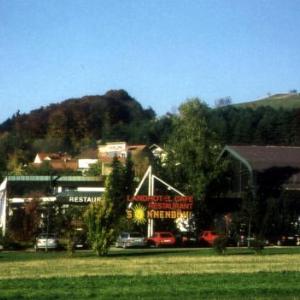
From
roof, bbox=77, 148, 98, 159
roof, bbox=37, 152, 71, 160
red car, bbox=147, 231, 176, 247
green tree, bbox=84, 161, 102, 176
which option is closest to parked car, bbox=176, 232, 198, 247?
red car, bbox=147, 231, 176, 247

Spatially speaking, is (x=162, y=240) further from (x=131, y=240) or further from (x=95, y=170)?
(x=95, y=170)

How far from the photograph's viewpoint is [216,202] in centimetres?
7844

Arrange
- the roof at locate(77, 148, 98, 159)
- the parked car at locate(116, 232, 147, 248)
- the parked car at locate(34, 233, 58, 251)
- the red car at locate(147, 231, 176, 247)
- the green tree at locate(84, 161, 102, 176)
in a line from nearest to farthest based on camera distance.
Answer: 1. the parked car at locate(34, 233, 58, 251)
2. the parked car at locate(116, 232, 147, 248)
3. the red car at locate(147, 231, 176, 247)
4. the green tree at locate(84, 161, 102, 176)
5. the roof at locate(77, 148, 98, 159)

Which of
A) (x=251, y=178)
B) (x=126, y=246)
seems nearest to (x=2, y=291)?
(x=126, y=246)

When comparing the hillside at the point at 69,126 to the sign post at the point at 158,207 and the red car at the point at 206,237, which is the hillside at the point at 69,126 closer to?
the sign post at the point at 158,207

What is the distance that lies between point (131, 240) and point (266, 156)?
23404 mm

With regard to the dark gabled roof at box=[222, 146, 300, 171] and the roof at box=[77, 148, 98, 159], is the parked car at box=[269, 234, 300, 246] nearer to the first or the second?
the dark gabled roof at box=[222, 146, 300, 171]

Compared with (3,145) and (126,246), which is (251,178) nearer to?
(126,246)

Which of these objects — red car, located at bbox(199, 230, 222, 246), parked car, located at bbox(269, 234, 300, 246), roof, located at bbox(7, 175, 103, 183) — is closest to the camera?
red car, located at bbox(199, 230, 222, 246)

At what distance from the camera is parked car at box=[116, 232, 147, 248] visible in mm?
60875

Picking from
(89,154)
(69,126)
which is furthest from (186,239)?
(69,126)

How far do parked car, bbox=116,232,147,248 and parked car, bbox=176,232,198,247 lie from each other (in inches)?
141

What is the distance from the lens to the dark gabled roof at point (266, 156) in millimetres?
76438

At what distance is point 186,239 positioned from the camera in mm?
66625
